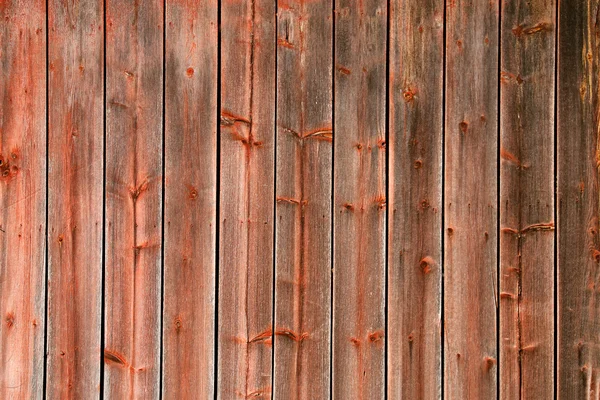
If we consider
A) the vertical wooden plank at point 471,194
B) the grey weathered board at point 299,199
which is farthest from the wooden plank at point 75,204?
the vertical wooden plank at point 471,194

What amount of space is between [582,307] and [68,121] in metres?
1.55

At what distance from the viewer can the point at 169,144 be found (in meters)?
2.11

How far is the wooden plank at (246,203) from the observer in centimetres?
211

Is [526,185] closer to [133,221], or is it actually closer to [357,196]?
[357,196]

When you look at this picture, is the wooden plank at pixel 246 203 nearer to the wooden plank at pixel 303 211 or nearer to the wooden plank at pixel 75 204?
the wooden plank at pixel 303 211

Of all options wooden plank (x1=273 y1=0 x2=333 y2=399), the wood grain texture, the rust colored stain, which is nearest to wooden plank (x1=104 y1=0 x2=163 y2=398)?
the rust colored stain

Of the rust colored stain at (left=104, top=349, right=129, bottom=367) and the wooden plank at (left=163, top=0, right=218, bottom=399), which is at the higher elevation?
the wooden plank at (left=163, top=0, right=218, bottom=399)

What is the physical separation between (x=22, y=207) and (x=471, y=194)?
1.27m

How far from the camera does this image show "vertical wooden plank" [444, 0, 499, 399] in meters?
2.12

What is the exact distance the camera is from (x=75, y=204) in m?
2.11

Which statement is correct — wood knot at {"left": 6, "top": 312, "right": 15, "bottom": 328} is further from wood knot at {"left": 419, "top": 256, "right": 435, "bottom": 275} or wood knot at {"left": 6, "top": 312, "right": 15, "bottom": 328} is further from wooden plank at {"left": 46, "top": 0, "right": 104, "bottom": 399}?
wood knot at {"left": 419, "top": 256, "right": 435, "bottom": 275}

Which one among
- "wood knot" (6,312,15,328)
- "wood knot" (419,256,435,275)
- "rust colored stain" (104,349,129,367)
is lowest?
"rust colored stain" (104,349,129,367)

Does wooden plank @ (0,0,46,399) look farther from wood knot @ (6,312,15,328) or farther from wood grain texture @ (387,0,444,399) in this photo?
wood grain texture @ (387,0,444,399)

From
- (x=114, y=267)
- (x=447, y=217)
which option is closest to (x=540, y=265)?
(x=447, y=217)
